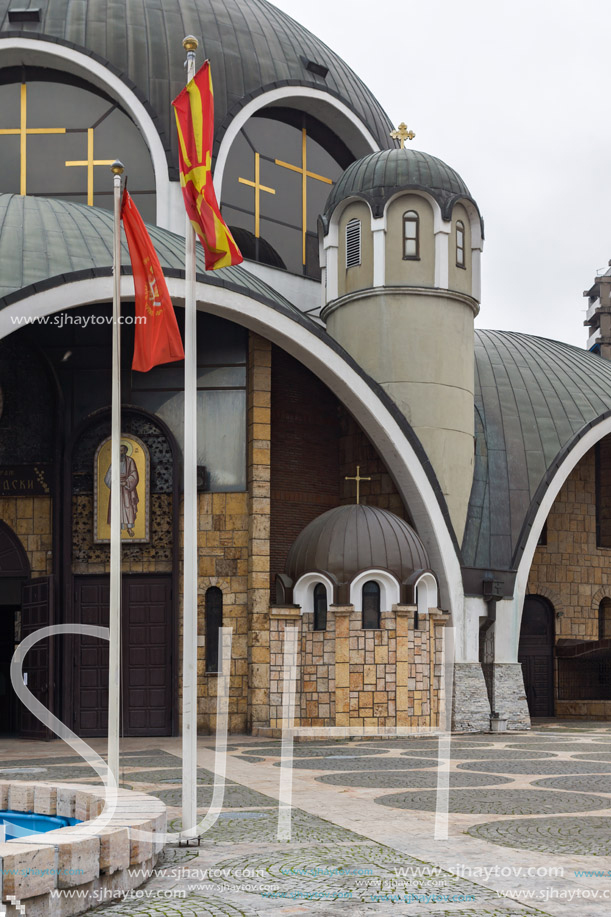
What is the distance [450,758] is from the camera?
16094 millimetres

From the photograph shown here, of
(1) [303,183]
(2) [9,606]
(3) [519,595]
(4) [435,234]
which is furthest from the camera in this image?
(1) [303,183]

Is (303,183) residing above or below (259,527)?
above

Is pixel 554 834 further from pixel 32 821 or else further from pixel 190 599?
pixel 32 821

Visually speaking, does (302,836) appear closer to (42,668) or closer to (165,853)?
(165,853)

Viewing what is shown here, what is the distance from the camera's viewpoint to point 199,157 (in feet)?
33.0

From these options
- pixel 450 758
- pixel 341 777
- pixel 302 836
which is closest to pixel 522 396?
pixel 450 758

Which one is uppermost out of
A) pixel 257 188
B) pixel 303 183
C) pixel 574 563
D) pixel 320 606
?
pixel 303 183

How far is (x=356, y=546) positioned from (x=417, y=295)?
5.57 m

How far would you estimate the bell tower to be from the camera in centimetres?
2300

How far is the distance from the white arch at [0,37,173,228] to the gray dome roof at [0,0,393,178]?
125 mm

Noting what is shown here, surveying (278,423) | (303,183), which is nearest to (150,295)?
(278,423)

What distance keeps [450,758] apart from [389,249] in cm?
1086

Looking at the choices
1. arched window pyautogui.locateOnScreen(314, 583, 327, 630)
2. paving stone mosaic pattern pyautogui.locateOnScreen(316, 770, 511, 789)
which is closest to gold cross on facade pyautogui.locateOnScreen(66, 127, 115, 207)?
arched window pyautogui.locateOnScreen(314, 583, 327, 630)

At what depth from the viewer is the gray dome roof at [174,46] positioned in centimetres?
2494
